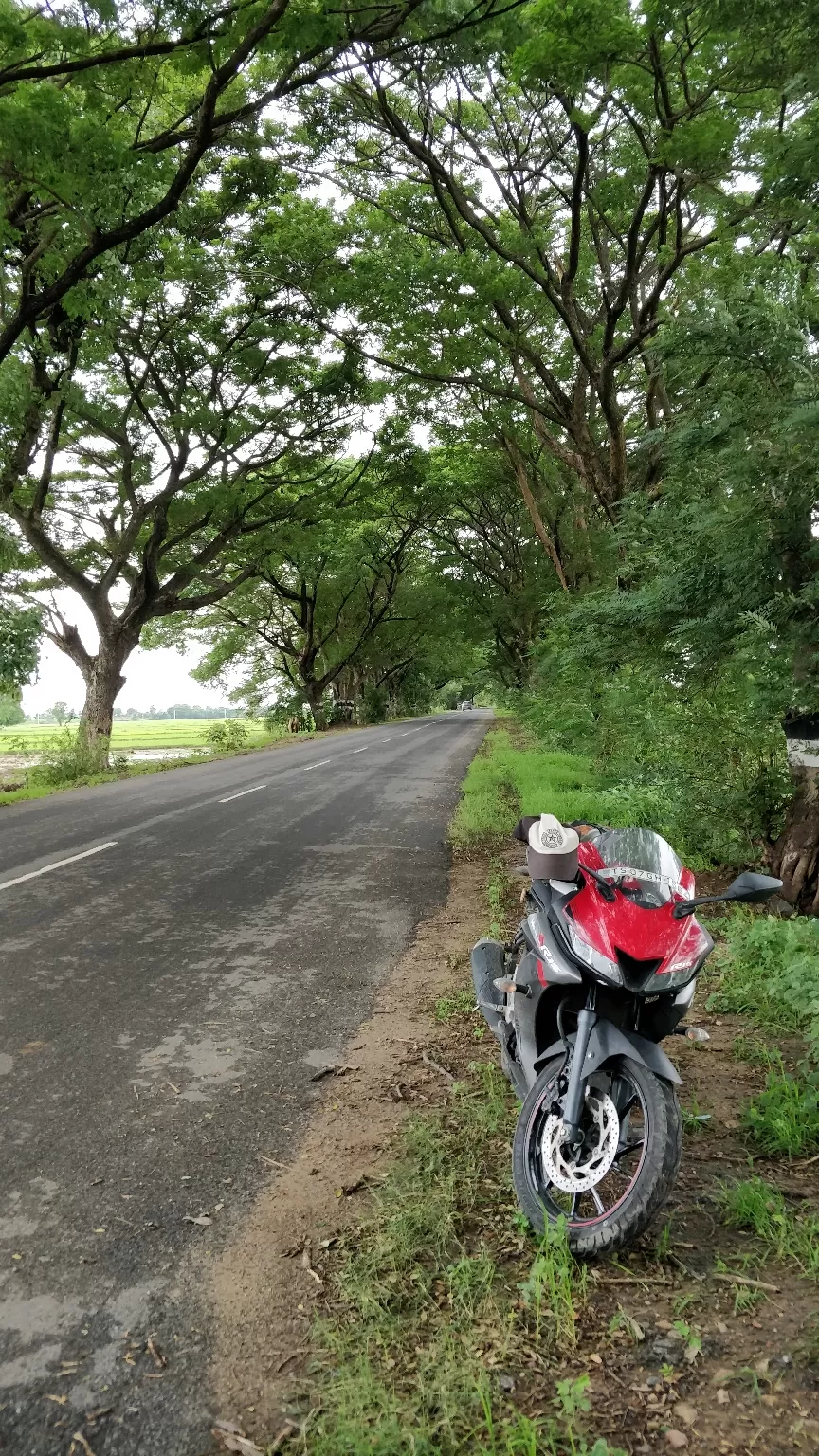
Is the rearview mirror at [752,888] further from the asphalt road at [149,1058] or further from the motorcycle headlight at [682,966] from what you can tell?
the asphalt road at [149,1058]

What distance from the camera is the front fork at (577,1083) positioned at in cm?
265

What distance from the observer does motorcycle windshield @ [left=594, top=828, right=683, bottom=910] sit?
2.81 meters

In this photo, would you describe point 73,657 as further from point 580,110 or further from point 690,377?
point 690,377

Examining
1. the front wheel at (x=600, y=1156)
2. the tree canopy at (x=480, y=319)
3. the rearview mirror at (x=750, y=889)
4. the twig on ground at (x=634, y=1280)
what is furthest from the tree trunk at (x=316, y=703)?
the twig on ground at (x=634, y=1280)

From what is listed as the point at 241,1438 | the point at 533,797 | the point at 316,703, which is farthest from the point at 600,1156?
the point at 316,703

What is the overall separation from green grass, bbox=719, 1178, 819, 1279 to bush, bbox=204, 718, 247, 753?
26176 millimetres

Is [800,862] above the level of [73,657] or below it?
below

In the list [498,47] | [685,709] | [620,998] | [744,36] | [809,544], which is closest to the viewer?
[620,998]

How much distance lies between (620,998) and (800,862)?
153 inches

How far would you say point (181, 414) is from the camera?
1814 centimetres

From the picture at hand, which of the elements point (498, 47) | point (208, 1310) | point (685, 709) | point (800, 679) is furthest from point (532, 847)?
point (498, 47)

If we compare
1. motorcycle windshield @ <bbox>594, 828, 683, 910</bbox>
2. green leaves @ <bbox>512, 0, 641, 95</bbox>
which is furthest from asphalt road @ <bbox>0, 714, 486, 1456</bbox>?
green leaves @ <bbox>512, 0, 641, 95</bbox>

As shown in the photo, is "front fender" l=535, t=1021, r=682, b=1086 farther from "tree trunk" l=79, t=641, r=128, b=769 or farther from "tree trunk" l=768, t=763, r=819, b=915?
"tree trunk" l=79, t=641, r=128, b=769

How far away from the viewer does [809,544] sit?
5766mm
